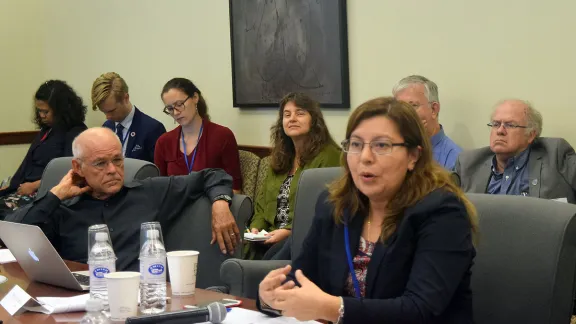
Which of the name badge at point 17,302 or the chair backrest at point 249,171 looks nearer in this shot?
the name badge at point 17,302

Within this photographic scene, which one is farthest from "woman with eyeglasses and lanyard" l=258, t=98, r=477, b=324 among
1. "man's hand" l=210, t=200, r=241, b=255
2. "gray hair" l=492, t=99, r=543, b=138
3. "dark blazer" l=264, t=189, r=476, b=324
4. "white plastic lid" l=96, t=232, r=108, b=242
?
"gray hair" l=492, t=99, r=543, b=138

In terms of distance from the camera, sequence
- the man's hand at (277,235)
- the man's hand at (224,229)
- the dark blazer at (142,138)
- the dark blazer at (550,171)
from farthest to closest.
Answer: the dark blazer at (142,138), the man's hand at (277,235), the dark blazer at (550,171), the man's hand at (224,229)

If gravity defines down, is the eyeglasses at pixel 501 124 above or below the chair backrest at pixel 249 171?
above

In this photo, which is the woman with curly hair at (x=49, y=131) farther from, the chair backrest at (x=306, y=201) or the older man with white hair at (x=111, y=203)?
the chair backrest at (x=306, y=201)

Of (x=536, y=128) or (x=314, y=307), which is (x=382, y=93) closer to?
(x=536, y=128)

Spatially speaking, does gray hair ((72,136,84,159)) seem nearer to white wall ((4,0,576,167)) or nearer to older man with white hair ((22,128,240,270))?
older man with white hair ((22,128,240,270))

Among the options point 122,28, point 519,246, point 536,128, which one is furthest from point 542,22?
point 122,28

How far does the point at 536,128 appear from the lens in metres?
3.43

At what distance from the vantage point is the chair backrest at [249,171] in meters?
4.78

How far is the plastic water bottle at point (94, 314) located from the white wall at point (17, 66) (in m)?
5.75

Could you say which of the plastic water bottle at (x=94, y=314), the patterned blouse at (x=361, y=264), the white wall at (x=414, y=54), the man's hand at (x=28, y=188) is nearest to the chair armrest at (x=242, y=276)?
the patterned blouse at (x=361, y=264)

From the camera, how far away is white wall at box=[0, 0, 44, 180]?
719cm

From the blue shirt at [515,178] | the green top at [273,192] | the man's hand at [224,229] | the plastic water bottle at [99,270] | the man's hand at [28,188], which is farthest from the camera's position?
the man's hand at [28,188]

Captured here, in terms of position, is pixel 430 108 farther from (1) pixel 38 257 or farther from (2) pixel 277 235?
(1) pixel 38 257
